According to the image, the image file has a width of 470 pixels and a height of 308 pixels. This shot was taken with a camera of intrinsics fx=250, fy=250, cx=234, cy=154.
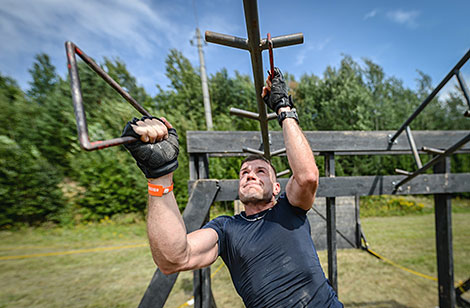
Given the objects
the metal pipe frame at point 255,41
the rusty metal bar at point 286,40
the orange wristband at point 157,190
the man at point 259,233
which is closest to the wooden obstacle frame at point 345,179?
the man at point 259,233

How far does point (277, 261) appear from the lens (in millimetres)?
1413

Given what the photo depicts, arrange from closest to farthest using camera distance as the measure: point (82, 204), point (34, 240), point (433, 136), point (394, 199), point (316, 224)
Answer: point (433, 136)
point (316, 224)
point (34, 240)
point (82, 204)
point (394, 199)

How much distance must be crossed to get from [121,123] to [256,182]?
987 cm

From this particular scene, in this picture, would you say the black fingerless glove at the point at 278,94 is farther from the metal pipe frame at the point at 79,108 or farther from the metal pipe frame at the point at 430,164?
the metal pipe frame at the point at 430,164

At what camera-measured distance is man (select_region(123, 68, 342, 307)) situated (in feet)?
3.86

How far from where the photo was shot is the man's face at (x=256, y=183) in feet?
5.47

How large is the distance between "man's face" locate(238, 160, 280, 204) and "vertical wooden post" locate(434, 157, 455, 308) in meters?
2.17

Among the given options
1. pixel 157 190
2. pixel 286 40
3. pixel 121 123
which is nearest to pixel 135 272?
pixel 157 190

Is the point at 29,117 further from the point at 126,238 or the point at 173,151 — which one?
the point at 173,151

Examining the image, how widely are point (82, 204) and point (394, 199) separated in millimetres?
12509

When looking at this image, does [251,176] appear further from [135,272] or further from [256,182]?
[135,272]

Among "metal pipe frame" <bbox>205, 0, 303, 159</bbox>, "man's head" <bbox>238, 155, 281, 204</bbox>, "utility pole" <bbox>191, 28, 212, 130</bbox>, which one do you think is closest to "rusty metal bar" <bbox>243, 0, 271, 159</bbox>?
"metal pipe frame" <bbox>205, 0, 303, 159</bbox>

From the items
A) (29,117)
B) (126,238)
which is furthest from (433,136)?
(29,117)

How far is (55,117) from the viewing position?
39.3 ft
